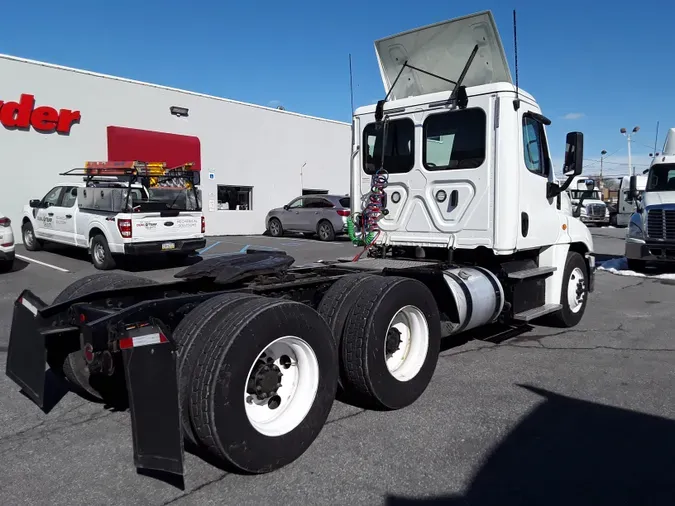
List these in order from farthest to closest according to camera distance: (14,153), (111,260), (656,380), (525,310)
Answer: (14,153) → (111,260) → (525,310) → (656,380)

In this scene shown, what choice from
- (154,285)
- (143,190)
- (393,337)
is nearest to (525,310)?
(393,337)

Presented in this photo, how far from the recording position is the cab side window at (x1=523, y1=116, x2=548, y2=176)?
20.4ft

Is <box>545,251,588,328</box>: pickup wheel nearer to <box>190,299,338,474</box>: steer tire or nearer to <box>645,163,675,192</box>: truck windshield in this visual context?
<box>190,299,338,474</box>: steer tire

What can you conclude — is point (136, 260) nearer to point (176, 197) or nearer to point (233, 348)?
point (176, 197)

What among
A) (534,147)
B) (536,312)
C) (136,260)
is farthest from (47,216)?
(536,312)

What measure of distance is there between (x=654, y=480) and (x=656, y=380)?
88.2 inches

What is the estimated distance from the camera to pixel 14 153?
55.9ft

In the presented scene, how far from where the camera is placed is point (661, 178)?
13.1 meters

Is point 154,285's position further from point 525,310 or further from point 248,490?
point 525,310

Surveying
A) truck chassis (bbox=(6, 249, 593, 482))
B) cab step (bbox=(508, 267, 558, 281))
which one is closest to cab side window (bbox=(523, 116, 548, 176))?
cab step (bbox=(508, 267, 558, 281))

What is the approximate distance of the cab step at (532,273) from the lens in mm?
Answer: 6184

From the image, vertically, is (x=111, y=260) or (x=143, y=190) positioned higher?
(x=143, y=190)

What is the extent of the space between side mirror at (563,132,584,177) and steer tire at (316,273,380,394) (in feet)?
10.6

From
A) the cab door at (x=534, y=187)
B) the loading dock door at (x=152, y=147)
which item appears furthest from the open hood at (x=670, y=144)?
the loading dock door at (x=152, y=147)
